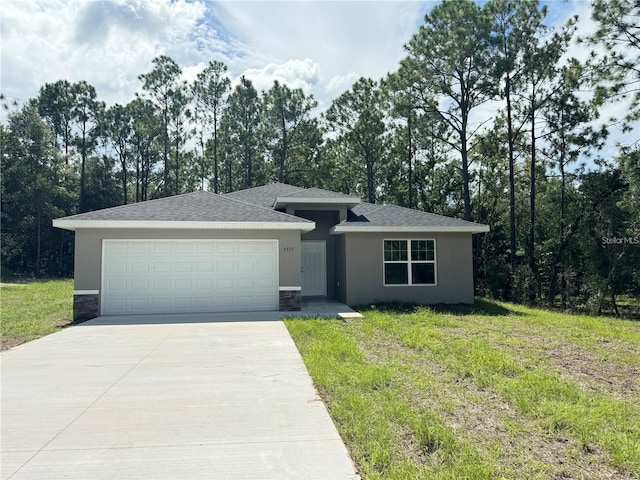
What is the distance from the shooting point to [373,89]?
88.6 feet

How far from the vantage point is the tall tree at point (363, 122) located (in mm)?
27047

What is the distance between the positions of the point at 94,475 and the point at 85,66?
673 inches

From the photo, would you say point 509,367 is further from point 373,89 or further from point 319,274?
point 373,89

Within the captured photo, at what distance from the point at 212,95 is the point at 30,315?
76.7 feet

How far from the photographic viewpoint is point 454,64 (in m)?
20.2

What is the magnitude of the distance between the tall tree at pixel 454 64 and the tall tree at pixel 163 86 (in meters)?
17.6

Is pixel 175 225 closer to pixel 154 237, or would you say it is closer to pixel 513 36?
pixel 154 237

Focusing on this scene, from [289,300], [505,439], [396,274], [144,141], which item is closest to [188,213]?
[289,300]

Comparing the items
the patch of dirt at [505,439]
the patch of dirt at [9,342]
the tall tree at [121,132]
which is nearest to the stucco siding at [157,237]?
the patch of dirt at [9,342]

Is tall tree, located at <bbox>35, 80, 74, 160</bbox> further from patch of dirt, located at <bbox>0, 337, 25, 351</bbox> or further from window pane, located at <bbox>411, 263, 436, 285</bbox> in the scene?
window pane, located at <bbox>411, 263, 436, 285</bbox>

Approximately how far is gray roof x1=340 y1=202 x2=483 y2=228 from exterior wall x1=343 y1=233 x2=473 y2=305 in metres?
0.38

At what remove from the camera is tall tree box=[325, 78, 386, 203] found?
88.7 feet

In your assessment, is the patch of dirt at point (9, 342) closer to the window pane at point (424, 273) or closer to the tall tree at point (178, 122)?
the window pane at point (424, 273)

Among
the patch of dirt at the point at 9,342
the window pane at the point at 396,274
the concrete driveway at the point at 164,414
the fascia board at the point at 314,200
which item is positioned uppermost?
the fascia board at the point at 314,200
